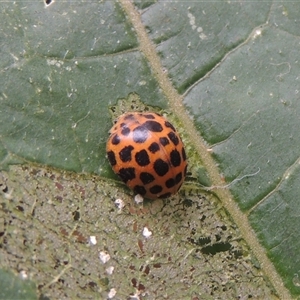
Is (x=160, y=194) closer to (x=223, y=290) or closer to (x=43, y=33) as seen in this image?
(x=223, y=290)

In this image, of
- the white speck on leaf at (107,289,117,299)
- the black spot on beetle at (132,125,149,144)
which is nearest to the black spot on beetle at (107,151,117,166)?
the black spot on beetle at (132,125,149,144)

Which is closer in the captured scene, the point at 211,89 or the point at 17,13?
the point at 17,13

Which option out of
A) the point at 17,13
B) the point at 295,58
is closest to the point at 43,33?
the point at 17,13

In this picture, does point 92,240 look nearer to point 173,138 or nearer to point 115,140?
point 115,140

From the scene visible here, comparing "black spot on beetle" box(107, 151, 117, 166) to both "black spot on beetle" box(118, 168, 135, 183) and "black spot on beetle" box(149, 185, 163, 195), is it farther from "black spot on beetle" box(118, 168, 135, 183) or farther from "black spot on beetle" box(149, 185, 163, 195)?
"black spot on beetle" box(149, 185, 163, 195)

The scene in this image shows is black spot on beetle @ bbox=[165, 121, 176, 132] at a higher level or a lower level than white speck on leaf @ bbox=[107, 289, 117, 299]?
higher

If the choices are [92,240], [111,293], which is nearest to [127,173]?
[92,240]
